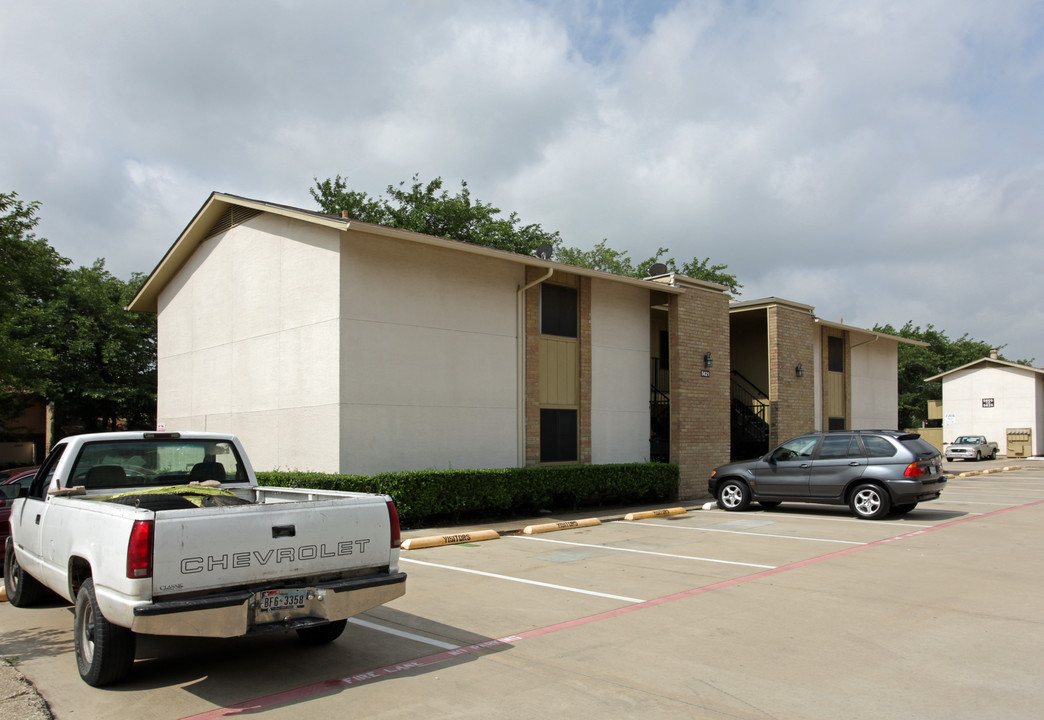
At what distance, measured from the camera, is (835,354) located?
26.2 meters

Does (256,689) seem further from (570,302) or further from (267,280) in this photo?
(570,302)

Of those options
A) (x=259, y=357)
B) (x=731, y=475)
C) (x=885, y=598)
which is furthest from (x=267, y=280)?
(x=885, y=598)

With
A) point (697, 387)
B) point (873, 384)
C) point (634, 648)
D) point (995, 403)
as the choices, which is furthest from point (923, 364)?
point (634, 648)

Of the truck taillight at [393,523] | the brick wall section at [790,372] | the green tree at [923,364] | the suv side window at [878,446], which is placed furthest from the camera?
the green tree at [923,364]

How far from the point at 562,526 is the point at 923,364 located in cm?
6476

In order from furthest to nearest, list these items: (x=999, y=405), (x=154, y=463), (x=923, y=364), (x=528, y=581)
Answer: (x=923, y=364) < (x=999, y=405) < (x=528, y=581) < (x=154, y=463)

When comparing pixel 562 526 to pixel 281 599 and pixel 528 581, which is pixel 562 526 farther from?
pixel 281 599

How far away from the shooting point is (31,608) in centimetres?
788

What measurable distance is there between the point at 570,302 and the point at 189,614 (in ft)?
43.3

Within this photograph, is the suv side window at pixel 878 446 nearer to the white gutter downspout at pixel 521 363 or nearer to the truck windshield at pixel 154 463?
the white gutter downspout at pixel 521 363

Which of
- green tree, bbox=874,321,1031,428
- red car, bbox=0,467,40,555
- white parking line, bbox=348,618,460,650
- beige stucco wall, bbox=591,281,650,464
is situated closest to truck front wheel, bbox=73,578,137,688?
white parking line, bbox=348,618,460,650

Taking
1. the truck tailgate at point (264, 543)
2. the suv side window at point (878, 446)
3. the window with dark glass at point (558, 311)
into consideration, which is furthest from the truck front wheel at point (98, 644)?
the suv side window at point (878, 446)

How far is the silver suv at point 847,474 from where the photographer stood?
1466 cm

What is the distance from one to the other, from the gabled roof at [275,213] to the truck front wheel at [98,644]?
8.49m
